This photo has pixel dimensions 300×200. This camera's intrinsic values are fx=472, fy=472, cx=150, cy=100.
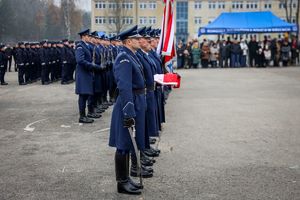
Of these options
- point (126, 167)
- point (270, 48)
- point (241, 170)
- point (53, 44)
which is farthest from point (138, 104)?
point (270, 48)

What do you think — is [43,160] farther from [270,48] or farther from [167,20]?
[270,48]

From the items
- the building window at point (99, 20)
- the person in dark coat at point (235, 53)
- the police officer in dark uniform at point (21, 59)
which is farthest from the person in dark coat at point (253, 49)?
the building window at point (99, 20)

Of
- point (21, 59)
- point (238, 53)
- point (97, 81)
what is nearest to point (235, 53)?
point (238, 53)

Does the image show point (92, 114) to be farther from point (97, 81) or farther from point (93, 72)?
point (93, 72)

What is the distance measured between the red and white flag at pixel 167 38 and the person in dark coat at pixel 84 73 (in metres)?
2.04

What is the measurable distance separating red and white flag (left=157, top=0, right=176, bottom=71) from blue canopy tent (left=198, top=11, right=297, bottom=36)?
22926 millimetres

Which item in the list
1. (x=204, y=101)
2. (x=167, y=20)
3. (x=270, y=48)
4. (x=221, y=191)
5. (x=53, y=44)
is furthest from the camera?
(x=270, y=48)

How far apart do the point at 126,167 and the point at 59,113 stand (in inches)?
257

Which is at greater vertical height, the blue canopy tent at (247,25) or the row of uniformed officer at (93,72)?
the blue canopy tent at (247,25)

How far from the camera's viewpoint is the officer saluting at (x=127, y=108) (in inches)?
207

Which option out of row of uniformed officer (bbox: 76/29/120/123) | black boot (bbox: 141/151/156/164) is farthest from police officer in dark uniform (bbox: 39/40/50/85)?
black boot (bbox: 141/151/156/164)

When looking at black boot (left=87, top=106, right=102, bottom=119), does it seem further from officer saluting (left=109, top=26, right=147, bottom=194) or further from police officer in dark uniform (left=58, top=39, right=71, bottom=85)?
police officer in dark uniform (left=58, top=39, right=71, bottom=85)

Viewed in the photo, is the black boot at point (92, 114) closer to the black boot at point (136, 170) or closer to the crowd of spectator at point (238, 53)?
the black boot at point (136, 170)

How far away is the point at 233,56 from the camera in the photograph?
1184 inches
